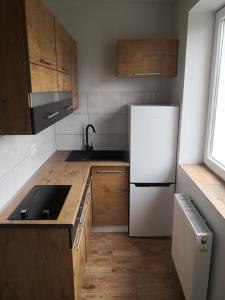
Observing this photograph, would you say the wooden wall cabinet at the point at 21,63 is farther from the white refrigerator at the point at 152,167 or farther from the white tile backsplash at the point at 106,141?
the white tile backsplash at the point at 106,141

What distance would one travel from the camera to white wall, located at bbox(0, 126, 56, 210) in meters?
1.59

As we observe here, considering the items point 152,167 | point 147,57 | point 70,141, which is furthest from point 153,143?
point 70,141

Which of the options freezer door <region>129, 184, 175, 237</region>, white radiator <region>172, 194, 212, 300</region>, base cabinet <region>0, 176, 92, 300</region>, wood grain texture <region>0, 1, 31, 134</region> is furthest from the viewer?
freezer door <region>129, 184, 175, 237</region>

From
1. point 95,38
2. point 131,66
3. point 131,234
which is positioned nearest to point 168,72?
point 131,66

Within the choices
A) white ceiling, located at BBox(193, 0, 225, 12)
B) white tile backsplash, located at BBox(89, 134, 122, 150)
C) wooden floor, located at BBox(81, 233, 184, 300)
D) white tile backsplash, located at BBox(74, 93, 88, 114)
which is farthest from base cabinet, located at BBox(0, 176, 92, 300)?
white ceiling, located at BBox(193, 0, 225, 12)

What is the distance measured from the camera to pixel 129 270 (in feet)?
7.27

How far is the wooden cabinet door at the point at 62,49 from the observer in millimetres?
1883

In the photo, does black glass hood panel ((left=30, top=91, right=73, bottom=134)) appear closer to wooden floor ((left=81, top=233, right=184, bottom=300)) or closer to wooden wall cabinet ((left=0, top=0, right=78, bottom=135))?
wooden wall cabinet ((left=0, top=0, right=78, bottom=135))

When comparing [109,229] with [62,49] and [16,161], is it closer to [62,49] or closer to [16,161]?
[16,161]

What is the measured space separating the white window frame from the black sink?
89 cm

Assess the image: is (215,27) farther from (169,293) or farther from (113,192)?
(169,293)

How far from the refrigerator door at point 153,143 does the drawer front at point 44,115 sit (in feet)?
2.87

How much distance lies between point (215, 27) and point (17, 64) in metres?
1.70

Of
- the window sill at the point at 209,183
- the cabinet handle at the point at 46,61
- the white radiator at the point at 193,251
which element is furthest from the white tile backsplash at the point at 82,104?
the white radiator at the point at 193,251
